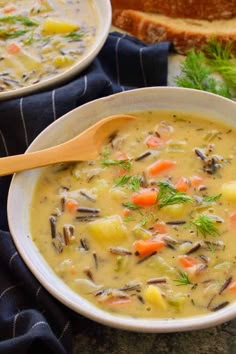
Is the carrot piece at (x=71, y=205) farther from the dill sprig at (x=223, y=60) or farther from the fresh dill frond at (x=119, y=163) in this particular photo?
the dill sprig at (x=223, y=60)

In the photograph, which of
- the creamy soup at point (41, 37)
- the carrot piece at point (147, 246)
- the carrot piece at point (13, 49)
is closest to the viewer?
the carrot piece at point (147, 246)

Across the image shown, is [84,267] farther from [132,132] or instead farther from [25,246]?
[132,132]

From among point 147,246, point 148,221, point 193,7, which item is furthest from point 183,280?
point 193,7

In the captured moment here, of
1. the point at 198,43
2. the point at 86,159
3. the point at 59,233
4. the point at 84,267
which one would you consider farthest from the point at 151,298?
the point at 198,43

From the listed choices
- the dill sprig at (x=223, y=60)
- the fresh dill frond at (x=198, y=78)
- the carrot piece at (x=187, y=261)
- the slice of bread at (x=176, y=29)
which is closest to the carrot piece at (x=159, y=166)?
the carrot piece at (x=187, y=261)

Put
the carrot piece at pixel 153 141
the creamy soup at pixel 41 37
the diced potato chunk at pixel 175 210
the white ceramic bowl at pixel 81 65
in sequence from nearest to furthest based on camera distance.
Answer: the diced potato chunk at pixel 175 210, the carrot piece at pixel 153 141, the white ceramic bowl at pixel 81 65, the creamy soup at pixel 41 37

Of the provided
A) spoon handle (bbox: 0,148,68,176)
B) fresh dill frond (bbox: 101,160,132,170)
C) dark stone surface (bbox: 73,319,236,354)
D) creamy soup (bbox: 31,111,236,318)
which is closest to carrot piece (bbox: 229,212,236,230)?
creamy soup (bbox: 31,111,236,318)

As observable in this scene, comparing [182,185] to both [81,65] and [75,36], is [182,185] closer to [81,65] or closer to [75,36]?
[81,65]
